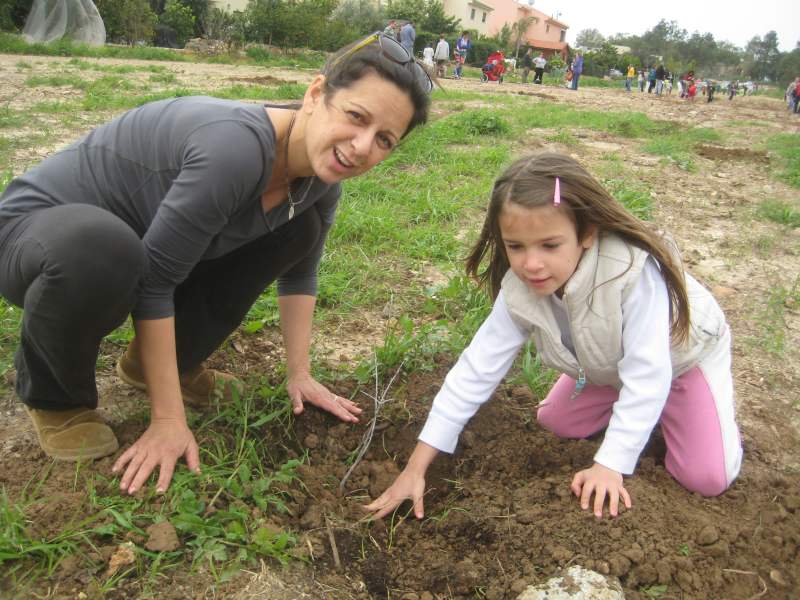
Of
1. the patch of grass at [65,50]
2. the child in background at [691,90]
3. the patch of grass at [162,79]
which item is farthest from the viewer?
the child in background at [691,90]

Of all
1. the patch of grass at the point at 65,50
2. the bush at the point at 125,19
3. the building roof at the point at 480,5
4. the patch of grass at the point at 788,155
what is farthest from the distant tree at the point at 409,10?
the patch of grass at the point at 788,155

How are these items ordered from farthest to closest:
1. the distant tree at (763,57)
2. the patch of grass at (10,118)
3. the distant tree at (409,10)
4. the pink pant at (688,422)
A: the distant tree at (763,57), the distant tree at (409,10), the patch of grass at (10,118), the pink pant at (688,422)

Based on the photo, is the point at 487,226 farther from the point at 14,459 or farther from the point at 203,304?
the point at 14,459

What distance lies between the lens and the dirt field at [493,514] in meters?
1.58

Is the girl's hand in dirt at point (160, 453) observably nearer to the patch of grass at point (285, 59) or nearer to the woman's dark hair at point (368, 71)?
the woman's dark hair at point (368, 71)

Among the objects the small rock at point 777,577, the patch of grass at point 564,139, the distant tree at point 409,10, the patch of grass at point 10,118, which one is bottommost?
the small rock at point 777,577

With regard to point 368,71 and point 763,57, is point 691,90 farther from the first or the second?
point 763,57

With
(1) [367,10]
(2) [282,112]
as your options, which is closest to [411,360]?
(2) [282,112]

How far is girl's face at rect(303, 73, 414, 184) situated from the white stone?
1116 mm

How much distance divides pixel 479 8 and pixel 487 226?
5918cm

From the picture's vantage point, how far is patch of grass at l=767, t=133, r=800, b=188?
22.6 ft

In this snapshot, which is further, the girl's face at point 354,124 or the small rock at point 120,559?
the girl's face at point 354,124

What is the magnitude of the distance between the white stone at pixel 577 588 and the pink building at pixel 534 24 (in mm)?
52722

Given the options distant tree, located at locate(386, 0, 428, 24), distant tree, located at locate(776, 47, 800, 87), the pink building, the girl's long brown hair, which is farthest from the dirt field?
distant tree, located at locate(776, 47, 800, 87)
